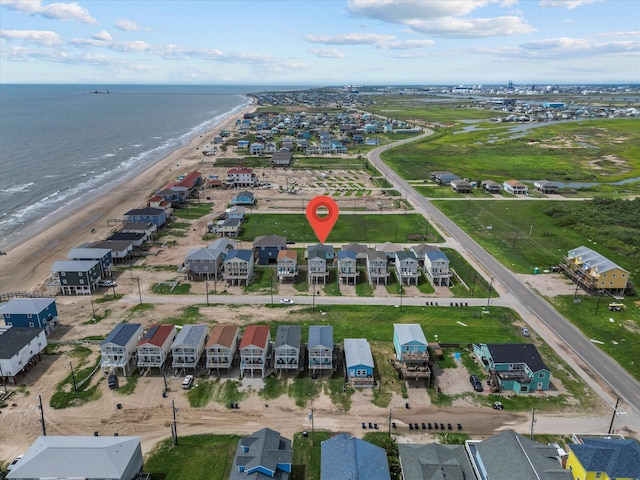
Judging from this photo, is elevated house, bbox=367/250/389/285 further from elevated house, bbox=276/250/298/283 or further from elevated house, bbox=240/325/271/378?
elevated house, bbox=240/325/271/378

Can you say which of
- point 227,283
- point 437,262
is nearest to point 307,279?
point 227,283

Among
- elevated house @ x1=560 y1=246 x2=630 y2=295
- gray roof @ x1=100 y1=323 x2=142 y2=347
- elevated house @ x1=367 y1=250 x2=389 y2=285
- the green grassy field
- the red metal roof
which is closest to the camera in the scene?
the red metal roof

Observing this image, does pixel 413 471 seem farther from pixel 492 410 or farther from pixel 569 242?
pixel 569 242

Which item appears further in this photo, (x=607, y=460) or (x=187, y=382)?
(x=187, y=382)

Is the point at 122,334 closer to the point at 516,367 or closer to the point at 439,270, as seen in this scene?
the point at 516,367

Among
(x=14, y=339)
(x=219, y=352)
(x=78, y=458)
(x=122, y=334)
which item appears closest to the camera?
(x=78, y=458)

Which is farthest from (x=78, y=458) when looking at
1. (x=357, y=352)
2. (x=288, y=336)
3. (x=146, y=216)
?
(x=146, y=216)

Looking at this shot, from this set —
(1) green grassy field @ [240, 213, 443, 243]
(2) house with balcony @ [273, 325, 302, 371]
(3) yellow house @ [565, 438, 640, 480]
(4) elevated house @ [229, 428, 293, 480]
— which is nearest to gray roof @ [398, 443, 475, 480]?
(3) yellow house @ [565, 438, 640, 480]
